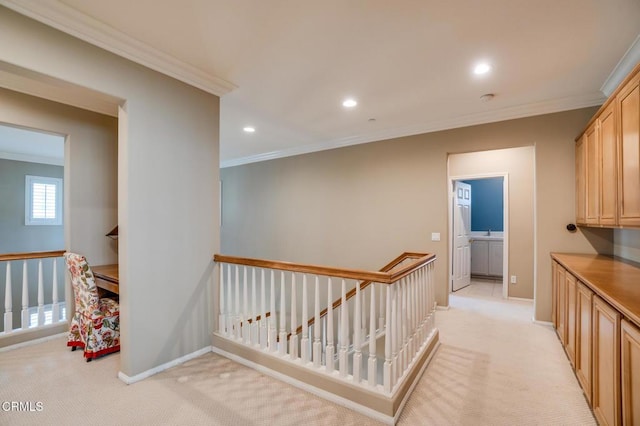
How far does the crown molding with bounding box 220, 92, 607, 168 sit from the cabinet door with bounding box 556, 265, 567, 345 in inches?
70.8

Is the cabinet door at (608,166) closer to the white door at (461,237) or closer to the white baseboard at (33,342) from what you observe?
the white door at (461,237)

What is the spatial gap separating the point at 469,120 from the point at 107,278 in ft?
14.5

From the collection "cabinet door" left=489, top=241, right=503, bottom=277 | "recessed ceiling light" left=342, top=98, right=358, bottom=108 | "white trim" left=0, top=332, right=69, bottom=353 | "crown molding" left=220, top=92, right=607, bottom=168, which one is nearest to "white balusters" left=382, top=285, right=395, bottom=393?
"recessed ceiling light" left=342, top=98, right=358, bottom=108

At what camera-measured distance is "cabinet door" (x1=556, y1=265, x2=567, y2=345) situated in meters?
2.69

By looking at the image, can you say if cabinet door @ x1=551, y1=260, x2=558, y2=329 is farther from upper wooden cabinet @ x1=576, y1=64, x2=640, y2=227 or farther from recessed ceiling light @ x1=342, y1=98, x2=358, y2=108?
recessed ceiling light @ x1=342, y1=98, x2=358, y2=108

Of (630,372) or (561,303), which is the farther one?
(561,303)

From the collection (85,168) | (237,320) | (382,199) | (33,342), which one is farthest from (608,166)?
(33,342)

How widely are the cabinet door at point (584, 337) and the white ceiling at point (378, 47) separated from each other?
1.82m

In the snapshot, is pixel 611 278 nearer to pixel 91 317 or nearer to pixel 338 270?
pixel 338 270

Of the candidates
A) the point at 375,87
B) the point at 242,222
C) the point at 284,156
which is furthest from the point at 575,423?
the point at 242,222

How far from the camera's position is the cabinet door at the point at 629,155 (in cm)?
189

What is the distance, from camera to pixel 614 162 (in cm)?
223

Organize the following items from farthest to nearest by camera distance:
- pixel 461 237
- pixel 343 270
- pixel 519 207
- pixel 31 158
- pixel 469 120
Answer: pixel 31 158
pixel 461 237
pixel 519 207
pixel 469 120
pixel 343 270

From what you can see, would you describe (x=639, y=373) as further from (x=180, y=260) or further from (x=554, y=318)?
(x=180, y=260)
